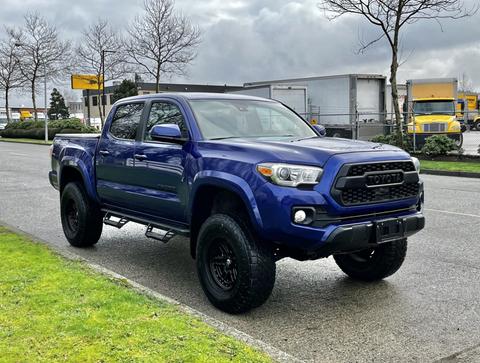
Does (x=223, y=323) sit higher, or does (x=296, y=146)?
(x=296, y=146)

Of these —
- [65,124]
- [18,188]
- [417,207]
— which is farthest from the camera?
[65,124]

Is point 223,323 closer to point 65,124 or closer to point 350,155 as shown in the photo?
point 350,155

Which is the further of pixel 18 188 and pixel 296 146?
pixel 18 188

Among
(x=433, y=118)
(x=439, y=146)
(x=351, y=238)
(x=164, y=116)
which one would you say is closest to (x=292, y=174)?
(x=351, y=238)

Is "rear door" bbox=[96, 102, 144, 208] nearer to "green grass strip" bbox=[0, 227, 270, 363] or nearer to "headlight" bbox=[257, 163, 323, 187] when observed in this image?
"green grass strip" bbox=[0, 227, 270, 363]

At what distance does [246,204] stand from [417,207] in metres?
1.67

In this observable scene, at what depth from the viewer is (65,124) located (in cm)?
4509

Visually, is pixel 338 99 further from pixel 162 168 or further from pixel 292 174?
pixel 292 174

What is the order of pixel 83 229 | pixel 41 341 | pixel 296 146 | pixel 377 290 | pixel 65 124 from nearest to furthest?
1. pixel 41 341
2. pixel 296 146
3. pixel 377 290
4. pixel 83 229
5. pixel 65 124

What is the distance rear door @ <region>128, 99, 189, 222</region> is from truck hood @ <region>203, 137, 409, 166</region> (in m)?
0.47

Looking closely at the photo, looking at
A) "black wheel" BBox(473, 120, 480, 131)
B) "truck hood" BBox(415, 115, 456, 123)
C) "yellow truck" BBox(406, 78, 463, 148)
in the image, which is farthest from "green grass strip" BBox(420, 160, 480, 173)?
"black wheel" BBox(473, 120, 480, 131)

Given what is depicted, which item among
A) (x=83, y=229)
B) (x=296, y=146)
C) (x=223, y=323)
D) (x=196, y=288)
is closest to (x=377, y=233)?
(x=296, y=146)

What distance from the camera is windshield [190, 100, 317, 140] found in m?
5.59

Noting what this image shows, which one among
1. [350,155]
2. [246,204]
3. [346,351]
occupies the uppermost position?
[350,155]
